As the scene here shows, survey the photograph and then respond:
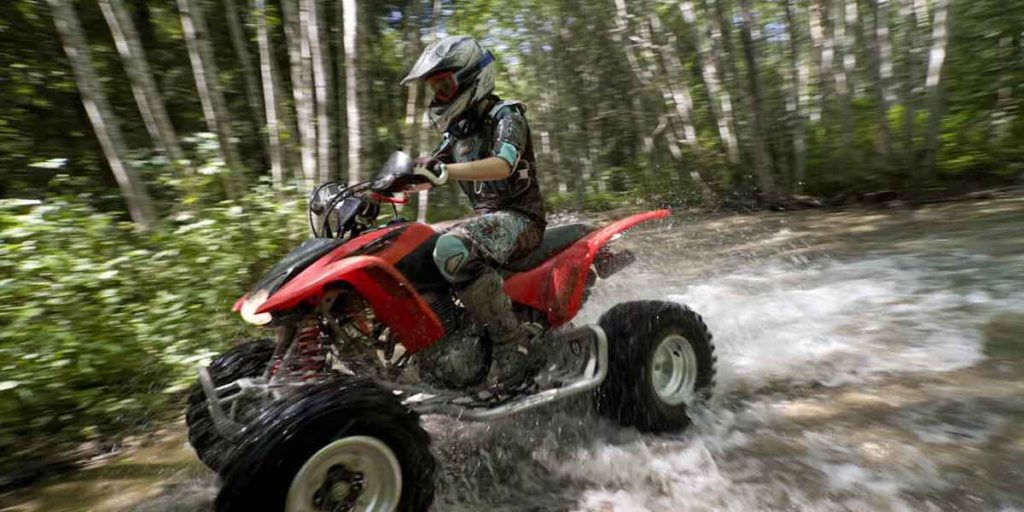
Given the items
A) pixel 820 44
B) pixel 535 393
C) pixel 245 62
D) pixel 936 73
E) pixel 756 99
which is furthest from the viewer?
pixel 756 99

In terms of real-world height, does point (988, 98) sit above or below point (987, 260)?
above

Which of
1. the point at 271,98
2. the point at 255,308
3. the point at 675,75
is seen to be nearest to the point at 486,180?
the point at 255,308

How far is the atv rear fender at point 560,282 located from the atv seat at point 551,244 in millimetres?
36

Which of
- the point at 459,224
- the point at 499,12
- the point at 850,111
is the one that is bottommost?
the point at 459,224

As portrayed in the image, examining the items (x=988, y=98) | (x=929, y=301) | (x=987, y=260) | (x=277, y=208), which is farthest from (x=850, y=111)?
(x=277, y=208)

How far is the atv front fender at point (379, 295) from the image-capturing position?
2350 mm

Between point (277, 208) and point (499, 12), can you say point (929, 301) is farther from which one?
point (499, 12)

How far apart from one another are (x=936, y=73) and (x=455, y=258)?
8719 mm

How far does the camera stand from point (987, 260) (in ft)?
18.8

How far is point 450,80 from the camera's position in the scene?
2.85 metres

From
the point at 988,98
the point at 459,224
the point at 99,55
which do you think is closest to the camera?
the point at 459,224

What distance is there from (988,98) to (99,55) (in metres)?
13.2

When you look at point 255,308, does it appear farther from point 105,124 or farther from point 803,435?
point 105,124

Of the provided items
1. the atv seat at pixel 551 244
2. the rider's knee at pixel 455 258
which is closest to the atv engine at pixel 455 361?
the rider's knee at pixel 455 258
